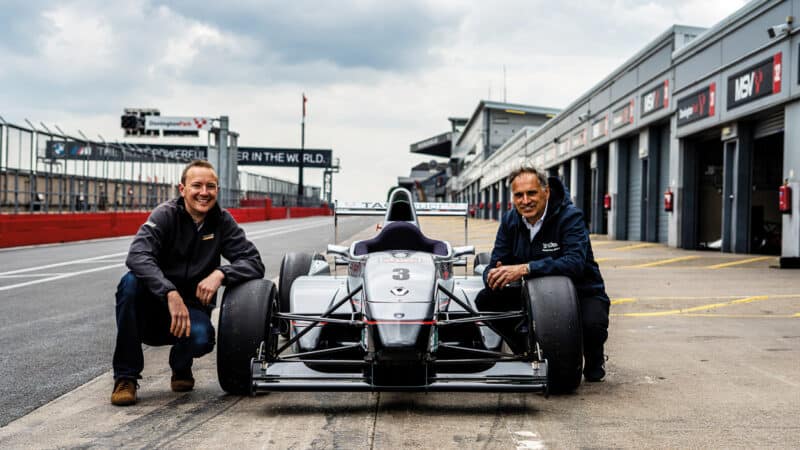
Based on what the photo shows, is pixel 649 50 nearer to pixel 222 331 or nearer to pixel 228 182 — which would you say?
pixel 222 331

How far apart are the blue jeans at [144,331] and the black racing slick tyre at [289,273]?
162 cm

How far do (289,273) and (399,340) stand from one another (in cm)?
270

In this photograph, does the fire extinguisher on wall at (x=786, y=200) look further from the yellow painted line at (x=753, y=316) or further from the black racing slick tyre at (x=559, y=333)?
the black racing slick tyre at (x=559, y=333)

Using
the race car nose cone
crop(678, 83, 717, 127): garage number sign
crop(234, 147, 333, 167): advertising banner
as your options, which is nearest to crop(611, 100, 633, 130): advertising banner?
crop(678, 83, 717, 127): garage number sign

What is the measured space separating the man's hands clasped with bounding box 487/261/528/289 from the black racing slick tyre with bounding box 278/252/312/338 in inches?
78.9

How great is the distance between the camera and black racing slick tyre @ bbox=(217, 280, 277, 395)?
4.28 meters

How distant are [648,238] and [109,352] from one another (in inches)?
706

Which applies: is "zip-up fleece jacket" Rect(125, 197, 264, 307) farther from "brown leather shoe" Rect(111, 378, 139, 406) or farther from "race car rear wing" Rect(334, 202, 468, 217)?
"race car rear wing" Rect(334, 202, 468, 217)

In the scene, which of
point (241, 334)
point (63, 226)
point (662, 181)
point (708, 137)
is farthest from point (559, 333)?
point (63, 226)

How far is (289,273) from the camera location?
21.5 feet

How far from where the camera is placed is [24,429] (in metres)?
3.79

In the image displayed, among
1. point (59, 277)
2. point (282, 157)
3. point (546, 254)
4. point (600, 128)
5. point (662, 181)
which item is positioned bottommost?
point (59, 277)

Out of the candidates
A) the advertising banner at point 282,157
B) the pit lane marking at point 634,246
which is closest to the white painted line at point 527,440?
the pit lane marking at point 634,246

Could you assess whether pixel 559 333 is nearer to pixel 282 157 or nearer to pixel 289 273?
pixel 289 273
